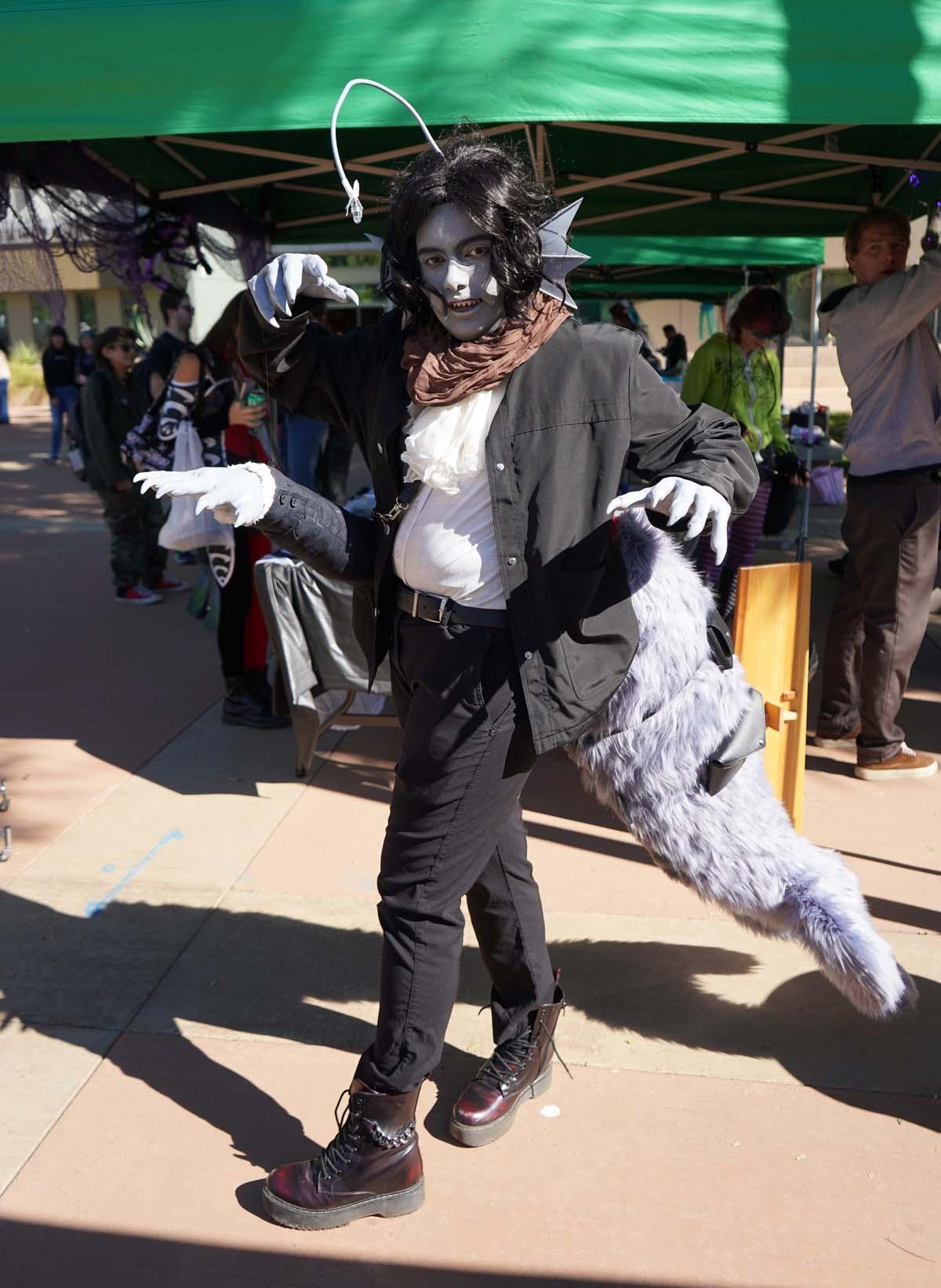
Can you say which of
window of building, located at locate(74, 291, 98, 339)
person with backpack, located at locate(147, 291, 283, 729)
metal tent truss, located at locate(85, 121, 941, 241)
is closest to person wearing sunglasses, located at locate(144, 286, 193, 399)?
metal tent truss, located at locate(85, 121, 941, 241)

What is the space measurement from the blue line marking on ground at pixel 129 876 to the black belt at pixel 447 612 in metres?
1.82

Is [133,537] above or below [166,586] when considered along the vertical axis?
above

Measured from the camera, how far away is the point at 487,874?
2586 millimetres

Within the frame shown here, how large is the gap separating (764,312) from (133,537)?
3.94 meters

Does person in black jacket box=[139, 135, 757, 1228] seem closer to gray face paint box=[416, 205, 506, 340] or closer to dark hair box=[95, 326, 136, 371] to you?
gray face paint box=[416, 205, 506, 340]

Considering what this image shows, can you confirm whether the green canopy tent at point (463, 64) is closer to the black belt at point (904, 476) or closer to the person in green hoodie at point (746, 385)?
the black belt at point (904, 476)

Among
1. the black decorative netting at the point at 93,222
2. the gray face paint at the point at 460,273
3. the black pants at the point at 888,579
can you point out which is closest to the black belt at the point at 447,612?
the gray face paint at the point at 460,273

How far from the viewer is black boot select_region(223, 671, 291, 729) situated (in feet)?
17.3

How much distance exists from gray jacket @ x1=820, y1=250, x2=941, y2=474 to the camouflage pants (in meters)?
4.18

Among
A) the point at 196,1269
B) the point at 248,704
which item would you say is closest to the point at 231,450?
the point at 248,704

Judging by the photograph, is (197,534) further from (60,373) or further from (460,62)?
(60,373)

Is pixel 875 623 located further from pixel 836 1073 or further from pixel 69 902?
pixel 69 902

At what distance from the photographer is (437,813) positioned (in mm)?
2330

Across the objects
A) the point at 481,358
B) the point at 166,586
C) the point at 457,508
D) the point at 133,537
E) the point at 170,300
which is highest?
the point at 170,300
